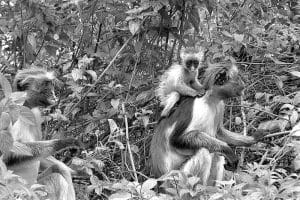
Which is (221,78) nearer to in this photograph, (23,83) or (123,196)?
(23,83)

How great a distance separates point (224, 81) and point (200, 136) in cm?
79

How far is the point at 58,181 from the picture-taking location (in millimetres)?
7398

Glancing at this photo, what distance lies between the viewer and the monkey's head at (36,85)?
25.7 feet

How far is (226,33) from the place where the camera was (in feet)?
28.6

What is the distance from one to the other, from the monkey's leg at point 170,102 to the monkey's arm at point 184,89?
0.23 ft

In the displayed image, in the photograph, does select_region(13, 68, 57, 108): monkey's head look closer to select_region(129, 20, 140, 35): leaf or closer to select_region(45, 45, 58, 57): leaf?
select_region(129, 20, 140, 35): leaf

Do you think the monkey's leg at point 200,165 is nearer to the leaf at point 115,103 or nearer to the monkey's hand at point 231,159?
the monkey's hand at point 231,159

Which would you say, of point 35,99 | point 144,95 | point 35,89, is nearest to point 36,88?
point 35,89

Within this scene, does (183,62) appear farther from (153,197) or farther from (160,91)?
(153,197)

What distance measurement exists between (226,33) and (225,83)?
2.55 ft

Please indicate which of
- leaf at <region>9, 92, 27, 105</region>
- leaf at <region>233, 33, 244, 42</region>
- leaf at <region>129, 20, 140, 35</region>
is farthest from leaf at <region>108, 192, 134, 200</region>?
leaf at <region>233, 33, 244, 42</region>

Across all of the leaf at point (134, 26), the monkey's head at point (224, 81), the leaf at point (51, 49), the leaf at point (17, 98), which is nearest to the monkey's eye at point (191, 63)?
the monkey's head at point (224, 81)

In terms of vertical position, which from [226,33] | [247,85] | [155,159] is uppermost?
[226,33]

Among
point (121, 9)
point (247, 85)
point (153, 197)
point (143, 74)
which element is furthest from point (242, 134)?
point (153, 197)
